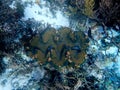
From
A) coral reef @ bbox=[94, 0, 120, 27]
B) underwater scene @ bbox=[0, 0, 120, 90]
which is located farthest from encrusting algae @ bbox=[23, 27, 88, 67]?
coral reef @ bbox=[94, 0, 120, 27]

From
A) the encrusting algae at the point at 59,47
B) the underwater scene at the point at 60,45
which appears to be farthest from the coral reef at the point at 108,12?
the encrusting algae at the point at 59,47

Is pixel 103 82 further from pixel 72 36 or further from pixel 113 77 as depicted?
pixel 72 36

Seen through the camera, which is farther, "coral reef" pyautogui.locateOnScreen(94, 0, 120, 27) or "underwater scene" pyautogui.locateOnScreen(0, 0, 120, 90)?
"coral reef" pyautogui.locateOnScreen(94, 0, 120, 27)

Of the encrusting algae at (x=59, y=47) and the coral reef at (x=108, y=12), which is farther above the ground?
the coral reef at (x=108, y=12)

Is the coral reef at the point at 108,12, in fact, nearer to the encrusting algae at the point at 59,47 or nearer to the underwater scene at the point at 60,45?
the underwater scene at the point at 60,45

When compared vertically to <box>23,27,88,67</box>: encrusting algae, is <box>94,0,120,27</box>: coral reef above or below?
above

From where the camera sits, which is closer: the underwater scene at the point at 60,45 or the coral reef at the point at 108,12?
the underwater scene at the point at 60,45

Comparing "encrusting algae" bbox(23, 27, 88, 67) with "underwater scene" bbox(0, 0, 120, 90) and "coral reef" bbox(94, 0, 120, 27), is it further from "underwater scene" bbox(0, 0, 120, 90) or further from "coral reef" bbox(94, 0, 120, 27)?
"coral reef" bbox(94, 0, 120, 27)

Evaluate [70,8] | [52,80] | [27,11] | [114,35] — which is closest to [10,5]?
[27,11]
